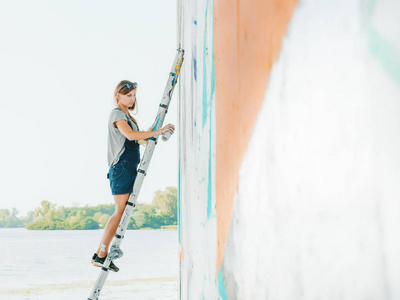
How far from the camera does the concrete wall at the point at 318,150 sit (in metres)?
0.25

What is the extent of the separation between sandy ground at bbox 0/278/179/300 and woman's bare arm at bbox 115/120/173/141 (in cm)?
232

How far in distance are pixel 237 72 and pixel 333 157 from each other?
36 centimetres

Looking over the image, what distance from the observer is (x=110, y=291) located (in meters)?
4.94

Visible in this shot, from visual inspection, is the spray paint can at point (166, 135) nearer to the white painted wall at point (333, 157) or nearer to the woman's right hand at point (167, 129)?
the woman's right hand at point (167, 129)

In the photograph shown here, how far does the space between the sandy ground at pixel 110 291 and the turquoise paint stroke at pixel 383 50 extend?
14.6 feet

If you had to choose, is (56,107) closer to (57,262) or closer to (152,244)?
(152,244)

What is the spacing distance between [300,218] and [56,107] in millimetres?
13421

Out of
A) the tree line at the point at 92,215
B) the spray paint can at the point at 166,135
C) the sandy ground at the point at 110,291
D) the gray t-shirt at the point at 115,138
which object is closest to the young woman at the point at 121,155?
the gray t-shirt at the point at 115,138

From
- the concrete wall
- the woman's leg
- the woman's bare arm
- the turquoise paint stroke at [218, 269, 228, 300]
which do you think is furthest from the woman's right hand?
the concrete wall

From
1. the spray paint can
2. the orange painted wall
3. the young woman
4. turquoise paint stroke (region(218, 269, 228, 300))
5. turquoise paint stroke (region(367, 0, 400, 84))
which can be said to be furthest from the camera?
the young woman

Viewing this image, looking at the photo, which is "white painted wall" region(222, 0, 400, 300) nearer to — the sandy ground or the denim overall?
the denim overall

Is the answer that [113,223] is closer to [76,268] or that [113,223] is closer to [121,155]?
[121,155]

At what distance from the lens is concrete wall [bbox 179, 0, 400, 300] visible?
0.25 meters

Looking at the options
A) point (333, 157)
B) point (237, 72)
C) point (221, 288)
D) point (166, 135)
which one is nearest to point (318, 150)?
point (333, 157)
